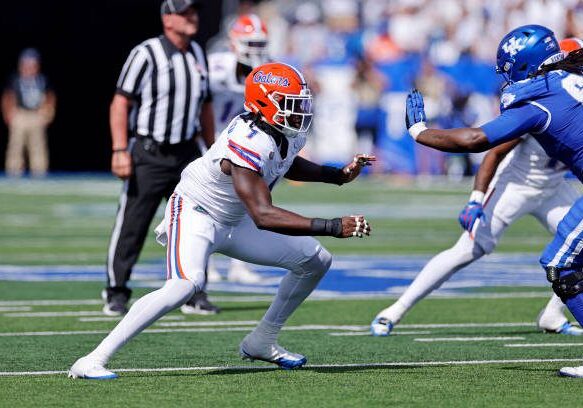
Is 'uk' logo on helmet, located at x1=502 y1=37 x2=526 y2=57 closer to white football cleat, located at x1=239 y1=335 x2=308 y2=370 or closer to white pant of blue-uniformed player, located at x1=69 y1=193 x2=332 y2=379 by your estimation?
white pant of blue-uniformed player, located at x1=69 y1=193 x2=332 y2=379

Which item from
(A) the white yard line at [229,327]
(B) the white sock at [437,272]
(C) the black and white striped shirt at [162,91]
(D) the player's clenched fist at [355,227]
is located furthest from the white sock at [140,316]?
(C) the black and white striped shirt at [162,91]

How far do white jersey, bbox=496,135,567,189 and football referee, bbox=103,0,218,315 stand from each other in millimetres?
2016

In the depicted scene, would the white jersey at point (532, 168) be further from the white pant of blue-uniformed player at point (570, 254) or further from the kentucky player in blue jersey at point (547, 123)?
the white pant of blue-uniformed player at point (570, 254)

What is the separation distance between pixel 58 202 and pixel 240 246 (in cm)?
1319

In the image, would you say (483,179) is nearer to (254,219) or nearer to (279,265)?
(279,265)

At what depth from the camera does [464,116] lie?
22.8m

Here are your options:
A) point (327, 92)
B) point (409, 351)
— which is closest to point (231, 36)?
point (409, 351)

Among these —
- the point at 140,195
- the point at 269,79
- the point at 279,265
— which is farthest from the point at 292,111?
the point at 140,195

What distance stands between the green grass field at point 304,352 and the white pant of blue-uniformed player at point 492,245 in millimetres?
126

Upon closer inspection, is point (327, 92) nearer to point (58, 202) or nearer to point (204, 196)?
point (58, 202)

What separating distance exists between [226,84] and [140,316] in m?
4.23

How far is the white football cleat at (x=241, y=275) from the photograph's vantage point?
411 inches

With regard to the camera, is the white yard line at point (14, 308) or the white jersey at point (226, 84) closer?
the white yard line at point (14, 308)

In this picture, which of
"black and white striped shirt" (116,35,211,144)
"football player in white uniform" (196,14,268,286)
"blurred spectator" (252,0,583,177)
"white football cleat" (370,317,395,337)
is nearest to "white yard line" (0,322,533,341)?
"white football cleat" (370,317,395,337)
